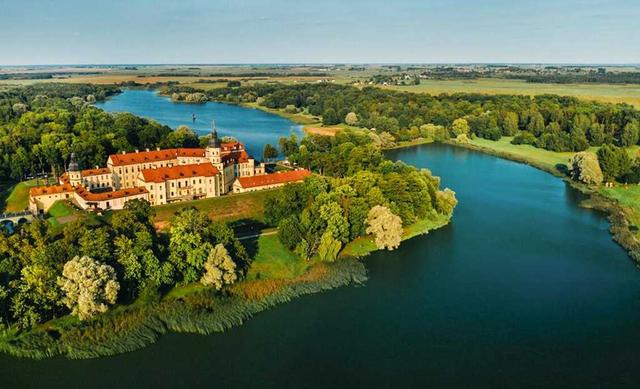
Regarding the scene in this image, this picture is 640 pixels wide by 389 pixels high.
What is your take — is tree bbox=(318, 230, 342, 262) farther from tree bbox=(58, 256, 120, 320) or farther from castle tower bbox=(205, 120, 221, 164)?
castle tower bbox=(205, 120, 221, 164)

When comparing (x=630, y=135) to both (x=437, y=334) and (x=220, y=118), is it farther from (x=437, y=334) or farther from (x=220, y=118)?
(x=220, y=118)

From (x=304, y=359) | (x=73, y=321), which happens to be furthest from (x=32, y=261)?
(x=304, y=359)

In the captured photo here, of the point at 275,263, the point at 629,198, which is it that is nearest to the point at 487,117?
the point at 629,198

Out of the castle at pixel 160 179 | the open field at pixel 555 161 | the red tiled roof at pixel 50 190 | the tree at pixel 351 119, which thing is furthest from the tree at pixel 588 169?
the red tiled roof at pixel 50 190

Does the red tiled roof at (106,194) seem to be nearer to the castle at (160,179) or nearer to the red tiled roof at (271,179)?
the castle at (160,179)

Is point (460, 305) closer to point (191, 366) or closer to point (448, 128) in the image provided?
point (191, 366)

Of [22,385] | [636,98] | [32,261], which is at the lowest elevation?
[22,385]
